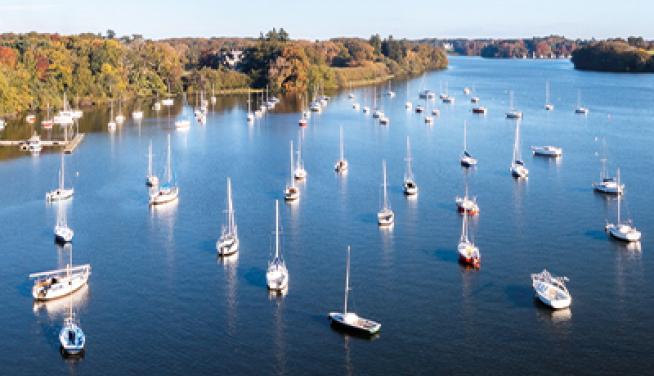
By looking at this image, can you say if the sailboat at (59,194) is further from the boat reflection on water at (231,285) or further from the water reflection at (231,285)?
the water reflection at (231,285)

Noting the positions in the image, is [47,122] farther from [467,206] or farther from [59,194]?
[467,206]

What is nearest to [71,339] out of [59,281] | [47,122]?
[59,281]

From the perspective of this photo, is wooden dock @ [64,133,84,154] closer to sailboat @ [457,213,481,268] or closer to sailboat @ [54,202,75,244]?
sailboat @ [54,202,75,244]

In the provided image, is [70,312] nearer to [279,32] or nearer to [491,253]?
[491,253]

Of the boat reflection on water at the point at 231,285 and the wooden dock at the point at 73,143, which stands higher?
the wooden dock at the point at 73,143

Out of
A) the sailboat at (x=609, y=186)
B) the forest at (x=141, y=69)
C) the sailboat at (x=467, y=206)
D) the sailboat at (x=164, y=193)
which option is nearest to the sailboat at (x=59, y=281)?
the sailboat at (x=164, y=193)

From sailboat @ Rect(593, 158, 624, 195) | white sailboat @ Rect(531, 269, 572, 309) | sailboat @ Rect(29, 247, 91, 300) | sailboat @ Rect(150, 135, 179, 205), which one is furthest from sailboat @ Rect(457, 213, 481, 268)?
sailboat @ Rect(150, 135, 179, 205)
